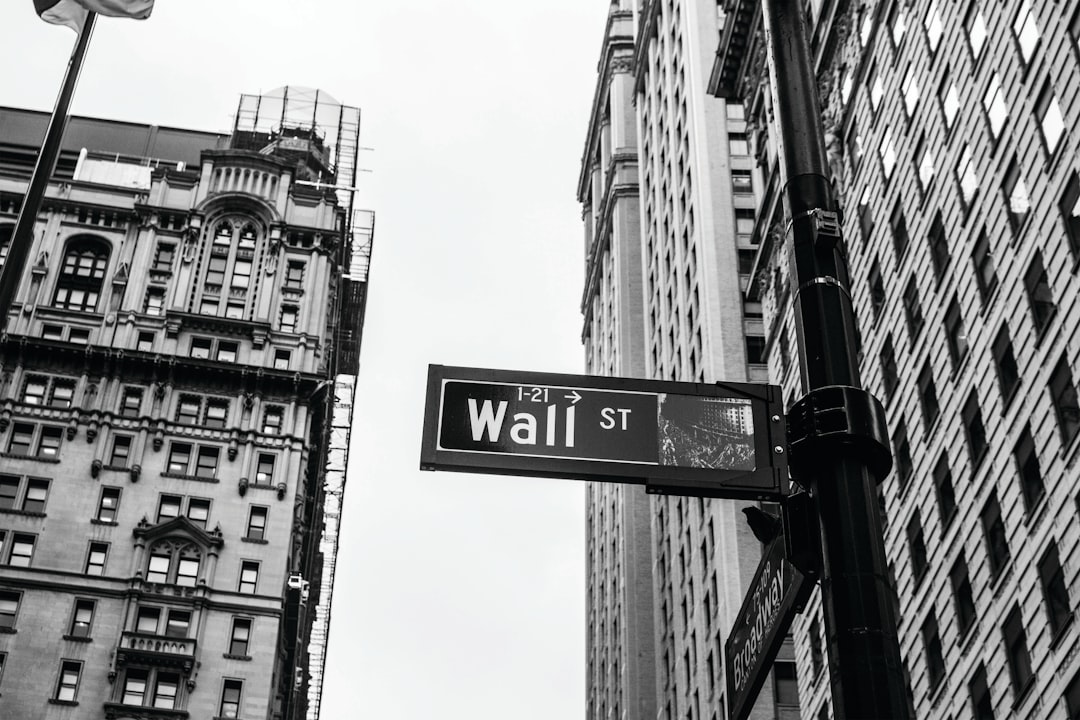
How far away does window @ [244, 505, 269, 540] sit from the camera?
265 ft

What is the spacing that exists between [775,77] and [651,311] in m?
86.0

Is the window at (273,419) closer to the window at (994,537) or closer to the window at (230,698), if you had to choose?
the window at (230,698)

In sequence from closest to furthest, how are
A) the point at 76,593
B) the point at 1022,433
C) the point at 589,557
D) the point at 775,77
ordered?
1. the point at 775,77
2. the point at 1022,433
3. the point at 76,593
4. the point at 589,557

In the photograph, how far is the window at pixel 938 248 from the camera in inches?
1588

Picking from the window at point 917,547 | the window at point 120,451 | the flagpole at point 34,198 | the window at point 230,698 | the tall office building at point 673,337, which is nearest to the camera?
the flagpole at point 34,198

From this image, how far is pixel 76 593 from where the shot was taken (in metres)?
76.1

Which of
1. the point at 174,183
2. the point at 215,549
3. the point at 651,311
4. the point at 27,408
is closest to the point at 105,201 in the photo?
the point at 174,183

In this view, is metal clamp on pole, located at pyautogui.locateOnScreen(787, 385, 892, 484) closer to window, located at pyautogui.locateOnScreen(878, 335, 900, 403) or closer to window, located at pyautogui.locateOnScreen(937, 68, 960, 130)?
window, located at pyautogui.locateOnScreen(937, 68, 960, 130)

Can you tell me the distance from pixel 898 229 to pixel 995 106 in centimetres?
792

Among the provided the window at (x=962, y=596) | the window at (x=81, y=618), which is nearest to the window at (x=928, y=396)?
the window at (x=962, y=596)

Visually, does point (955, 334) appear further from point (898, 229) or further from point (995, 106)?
point (898, 229)

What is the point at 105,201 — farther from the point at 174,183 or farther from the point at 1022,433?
the point at 1022,433

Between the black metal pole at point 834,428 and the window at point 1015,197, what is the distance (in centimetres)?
2749

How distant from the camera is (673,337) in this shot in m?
84.8
